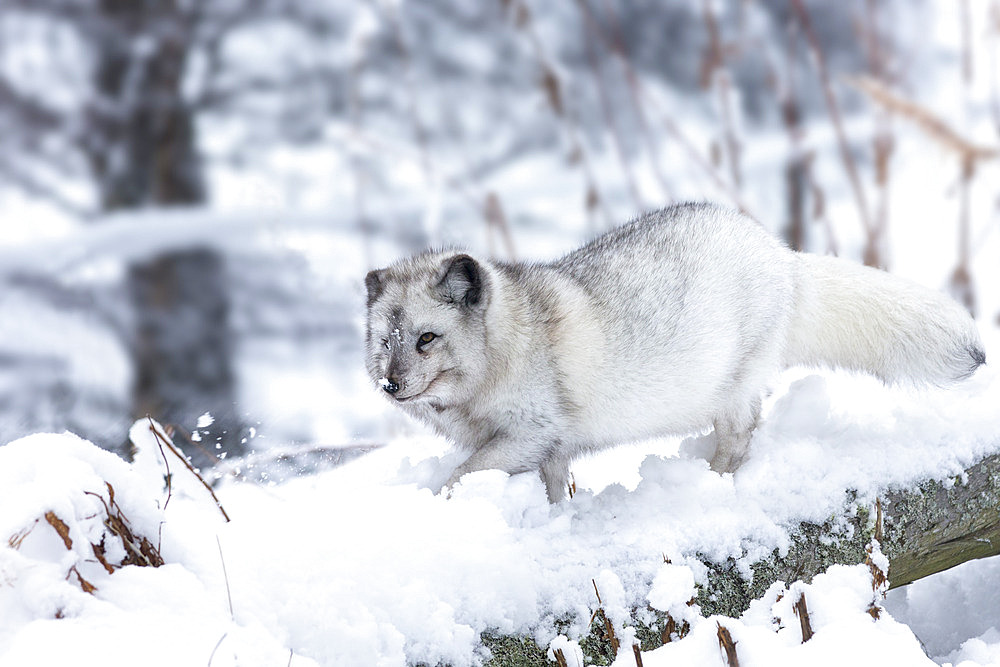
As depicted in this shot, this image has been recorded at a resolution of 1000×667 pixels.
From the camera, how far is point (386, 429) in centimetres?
400

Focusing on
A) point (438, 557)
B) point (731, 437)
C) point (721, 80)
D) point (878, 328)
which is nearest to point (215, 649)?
point (438, 557)

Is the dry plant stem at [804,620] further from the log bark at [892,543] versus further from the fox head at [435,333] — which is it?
the fox head at [435,333]

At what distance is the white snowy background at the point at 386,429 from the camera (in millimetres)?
1543

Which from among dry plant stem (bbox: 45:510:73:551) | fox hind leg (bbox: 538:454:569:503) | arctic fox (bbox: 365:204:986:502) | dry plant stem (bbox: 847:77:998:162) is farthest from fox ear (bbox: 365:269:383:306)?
dry plant stem (bbox: 847:77:998:162)

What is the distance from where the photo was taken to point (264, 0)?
7621mm

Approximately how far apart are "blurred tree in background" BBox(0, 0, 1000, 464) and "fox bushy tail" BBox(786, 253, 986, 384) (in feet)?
6.24

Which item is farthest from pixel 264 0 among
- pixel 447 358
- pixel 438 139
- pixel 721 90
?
pixel 447 358

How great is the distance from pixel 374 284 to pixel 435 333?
31 centimetres

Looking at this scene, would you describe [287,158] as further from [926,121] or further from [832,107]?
[926,121]

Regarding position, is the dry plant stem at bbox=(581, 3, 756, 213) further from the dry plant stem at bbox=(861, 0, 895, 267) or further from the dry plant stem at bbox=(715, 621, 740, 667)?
the dry plant stem at bbox=(715, 621, 740, 667)

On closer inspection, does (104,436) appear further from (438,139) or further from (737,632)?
(438,139)

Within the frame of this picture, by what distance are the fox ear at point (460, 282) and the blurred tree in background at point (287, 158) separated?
2.15 meters

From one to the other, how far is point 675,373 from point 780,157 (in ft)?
→ 14.6

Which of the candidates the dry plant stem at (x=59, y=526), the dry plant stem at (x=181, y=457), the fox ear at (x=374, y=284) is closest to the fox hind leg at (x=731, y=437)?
the fox ear at (x=374, y=284)
